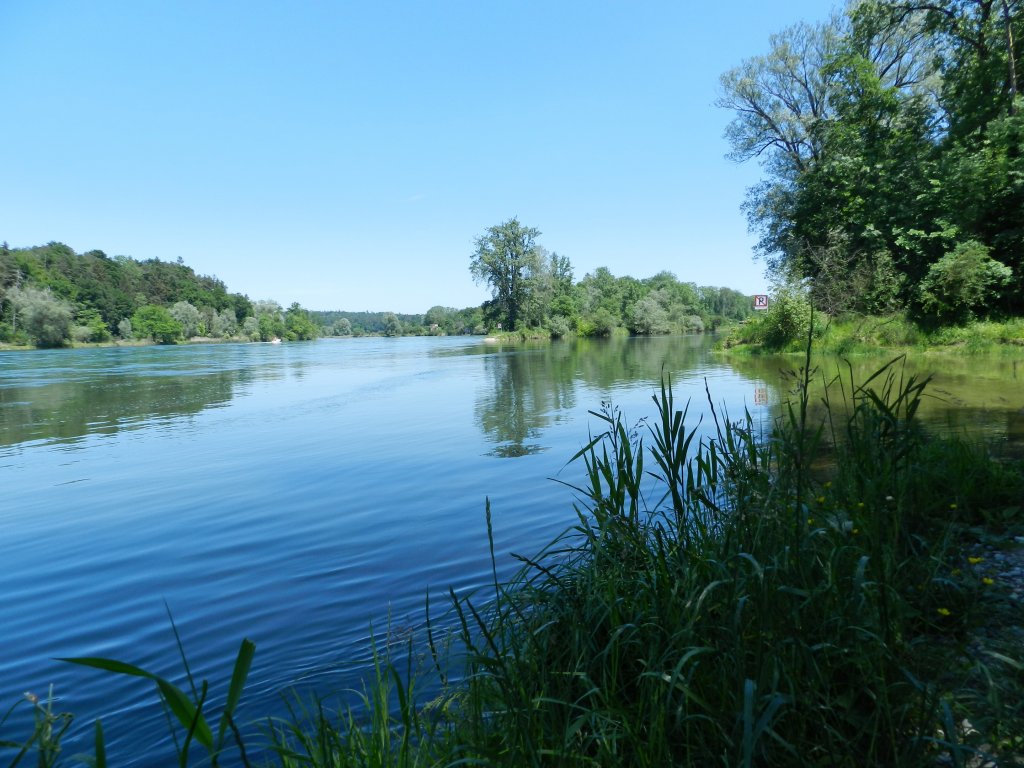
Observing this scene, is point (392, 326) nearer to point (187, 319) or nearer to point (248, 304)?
point (248, 304)

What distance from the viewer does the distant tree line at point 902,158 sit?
19984 millimetres

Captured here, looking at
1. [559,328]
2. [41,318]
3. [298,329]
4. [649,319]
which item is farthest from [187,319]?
[649,319]

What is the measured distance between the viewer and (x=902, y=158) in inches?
922

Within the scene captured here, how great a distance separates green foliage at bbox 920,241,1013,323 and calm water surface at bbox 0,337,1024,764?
4.36 meters

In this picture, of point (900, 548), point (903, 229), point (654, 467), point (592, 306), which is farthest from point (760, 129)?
point (592, 306)

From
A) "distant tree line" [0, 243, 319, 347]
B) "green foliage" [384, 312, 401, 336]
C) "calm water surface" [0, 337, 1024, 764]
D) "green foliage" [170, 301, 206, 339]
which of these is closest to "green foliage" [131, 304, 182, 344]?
"distant tree line" [0, 243, 319, 347]

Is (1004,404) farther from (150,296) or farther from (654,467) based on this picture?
(150,296)

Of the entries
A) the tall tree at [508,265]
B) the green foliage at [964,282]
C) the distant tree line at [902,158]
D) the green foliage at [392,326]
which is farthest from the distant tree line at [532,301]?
the green foliage at [392,326]

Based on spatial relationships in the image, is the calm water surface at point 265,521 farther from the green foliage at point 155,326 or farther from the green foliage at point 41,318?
the green foliage at point 155,326

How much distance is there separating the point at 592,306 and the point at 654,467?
9223cm

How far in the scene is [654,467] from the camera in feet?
27.6

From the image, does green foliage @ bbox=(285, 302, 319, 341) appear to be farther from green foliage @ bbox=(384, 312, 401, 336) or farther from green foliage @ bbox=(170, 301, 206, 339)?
green foliage @ bbox=(384, 312, 401, 336)

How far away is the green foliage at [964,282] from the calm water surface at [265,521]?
4.36 m

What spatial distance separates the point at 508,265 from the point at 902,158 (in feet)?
198
